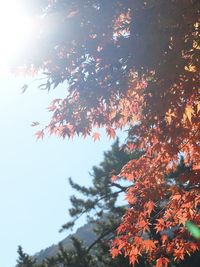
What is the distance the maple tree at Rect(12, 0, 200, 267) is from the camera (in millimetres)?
5562

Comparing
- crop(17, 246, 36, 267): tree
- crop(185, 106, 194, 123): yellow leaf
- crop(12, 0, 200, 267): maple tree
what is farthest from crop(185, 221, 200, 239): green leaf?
crop(17, 246, 36, 267): tree

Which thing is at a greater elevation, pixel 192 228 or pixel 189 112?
pixel 189 112

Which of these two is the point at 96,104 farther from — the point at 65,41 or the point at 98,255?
the point at 98,255

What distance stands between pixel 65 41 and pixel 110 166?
13.8 m

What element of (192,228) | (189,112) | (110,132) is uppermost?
(110,132)

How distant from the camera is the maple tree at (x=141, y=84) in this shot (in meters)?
5.56

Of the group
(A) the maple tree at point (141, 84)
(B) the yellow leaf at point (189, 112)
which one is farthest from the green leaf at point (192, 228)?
(B) the yellow leaf at point (189, 112)

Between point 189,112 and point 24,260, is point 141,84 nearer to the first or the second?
point 189,112

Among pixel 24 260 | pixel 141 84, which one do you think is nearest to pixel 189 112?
pixel 141 84

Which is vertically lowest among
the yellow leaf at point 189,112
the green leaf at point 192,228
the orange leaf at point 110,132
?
the green leaf at point 192,228

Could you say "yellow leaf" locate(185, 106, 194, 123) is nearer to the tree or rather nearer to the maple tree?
the maple tree

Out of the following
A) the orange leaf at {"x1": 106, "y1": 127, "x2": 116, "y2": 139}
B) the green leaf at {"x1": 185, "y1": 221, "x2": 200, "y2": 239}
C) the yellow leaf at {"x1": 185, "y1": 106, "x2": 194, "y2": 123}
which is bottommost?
the green leaf at {"x1": 185, "y1": 221, "x2": 200, "y2": 239}

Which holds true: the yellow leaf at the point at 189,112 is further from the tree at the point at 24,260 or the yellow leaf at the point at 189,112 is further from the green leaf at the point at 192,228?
the tree at the point at 24,260

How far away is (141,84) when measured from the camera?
7578mm
